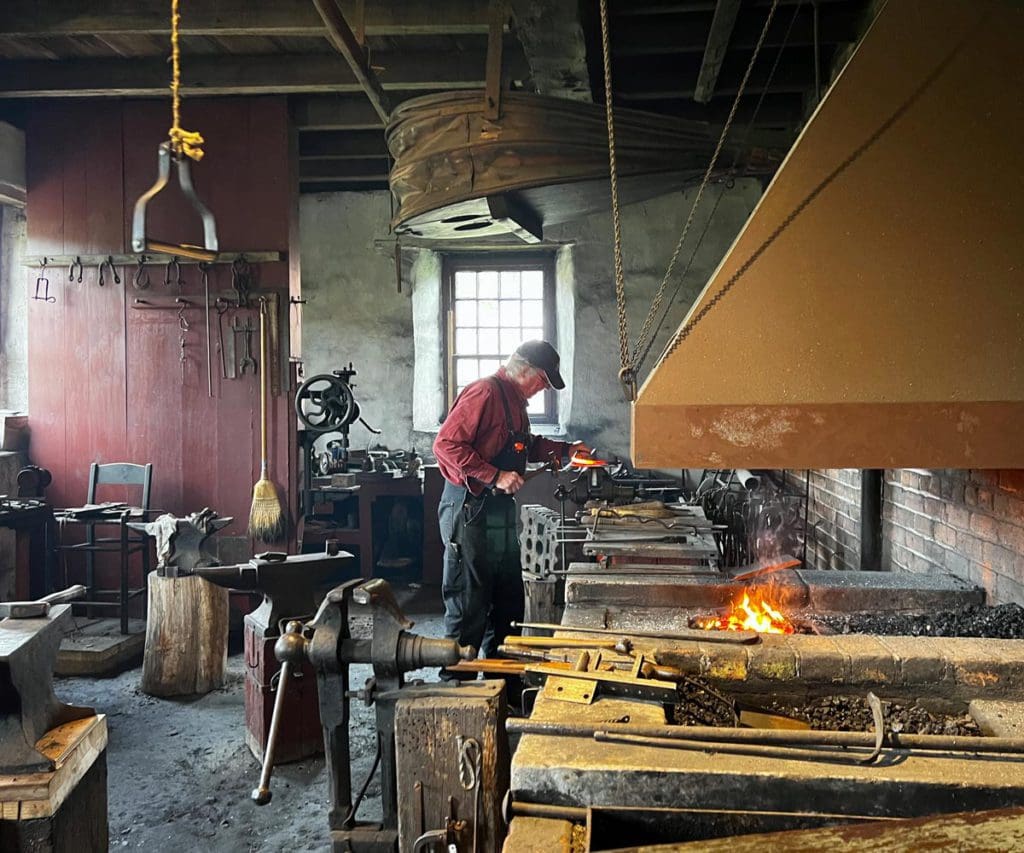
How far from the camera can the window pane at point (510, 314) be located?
26.2 feet

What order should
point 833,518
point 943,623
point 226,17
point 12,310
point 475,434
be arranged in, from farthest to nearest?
point 12,310, point 833,518, point 226,17, point 475,434, point 943,623

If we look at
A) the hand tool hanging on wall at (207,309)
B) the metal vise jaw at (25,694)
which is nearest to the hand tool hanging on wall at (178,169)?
the hand tool hanging on wall at (207,309)

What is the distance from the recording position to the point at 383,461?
7199 millimetres

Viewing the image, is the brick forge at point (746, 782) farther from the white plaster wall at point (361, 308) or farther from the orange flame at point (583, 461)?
the white plaster wall at point (361, 308)

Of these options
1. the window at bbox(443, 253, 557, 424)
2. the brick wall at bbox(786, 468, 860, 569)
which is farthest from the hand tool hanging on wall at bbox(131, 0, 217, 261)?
the window at bbox(443, 253, 557, 424)

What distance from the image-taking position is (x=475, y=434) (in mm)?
4422

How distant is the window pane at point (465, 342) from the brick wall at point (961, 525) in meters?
4.48

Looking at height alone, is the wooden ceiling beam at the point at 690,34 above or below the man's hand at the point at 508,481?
above

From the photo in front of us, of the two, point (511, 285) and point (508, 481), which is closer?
point (508, 481)

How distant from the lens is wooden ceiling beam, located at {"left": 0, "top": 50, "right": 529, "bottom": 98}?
212 inches

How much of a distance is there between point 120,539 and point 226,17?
322cm

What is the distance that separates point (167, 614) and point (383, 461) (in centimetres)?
279

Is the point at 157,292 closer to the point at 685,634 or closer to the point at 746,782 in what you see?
the point at 685,634

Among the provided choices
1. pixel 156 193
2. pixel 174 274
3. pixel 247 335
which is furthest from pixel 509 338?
pixel 156 193
